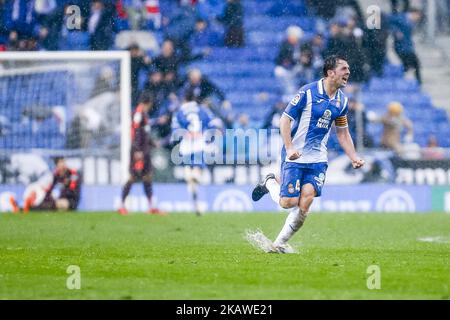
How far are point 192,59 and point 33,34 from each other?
3.68 meters

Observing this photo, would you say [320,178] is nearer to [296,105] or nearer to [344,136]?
[344,136]

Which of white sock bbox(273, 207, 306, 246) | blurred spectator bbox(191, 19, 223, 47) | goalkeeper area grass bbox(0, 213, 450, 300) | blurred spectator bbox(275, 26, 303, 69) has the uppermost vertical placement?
blurred spectator bbox(191, 19, 223, 47)

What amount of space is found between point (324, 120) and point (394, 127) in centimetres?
1234

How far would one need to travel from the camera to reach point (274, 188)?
571 inches

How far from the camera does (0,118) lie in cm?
2544

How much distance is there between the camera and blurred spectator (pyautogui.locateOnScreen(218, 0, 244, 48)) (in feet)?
90.9

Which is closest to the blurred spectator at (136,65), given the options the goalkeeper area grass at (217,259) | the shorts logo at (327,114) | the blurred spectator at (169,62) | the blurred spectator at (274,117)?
the blurred spectator at (169,62)

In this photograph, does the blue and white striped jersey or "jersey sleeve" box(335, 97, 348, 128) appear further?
"jersey sleeve" box(335, 97, 348, 128)

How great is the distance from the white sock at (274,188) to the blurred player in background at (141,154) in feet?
27.2

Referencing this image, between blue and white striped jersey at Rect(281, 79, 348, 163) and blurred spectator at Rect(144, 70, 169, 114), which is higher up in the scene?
blurred spectator at Rect(144, 70, 169, 114)

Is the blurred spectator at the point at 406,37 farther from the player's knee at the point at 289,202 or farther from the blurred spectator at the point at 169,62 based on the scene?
the player's knee at the point at 289,202

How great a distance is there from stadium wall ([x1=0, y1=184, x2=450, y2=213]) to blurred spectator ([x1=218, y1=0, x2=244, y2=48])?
4.95 m

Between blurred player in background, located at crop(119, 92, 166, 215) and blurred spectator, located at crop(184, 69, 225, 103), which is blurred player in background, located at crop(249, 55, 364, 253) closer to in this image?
blurred player in background, located at crop(119, 92, 166, 215)

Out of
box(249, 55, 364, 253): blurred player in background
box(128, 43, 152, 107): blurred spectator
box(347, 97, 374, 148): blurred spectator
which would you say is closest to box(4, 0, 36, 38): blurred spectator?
box(128, 43, 152, 107): blurred spectator
